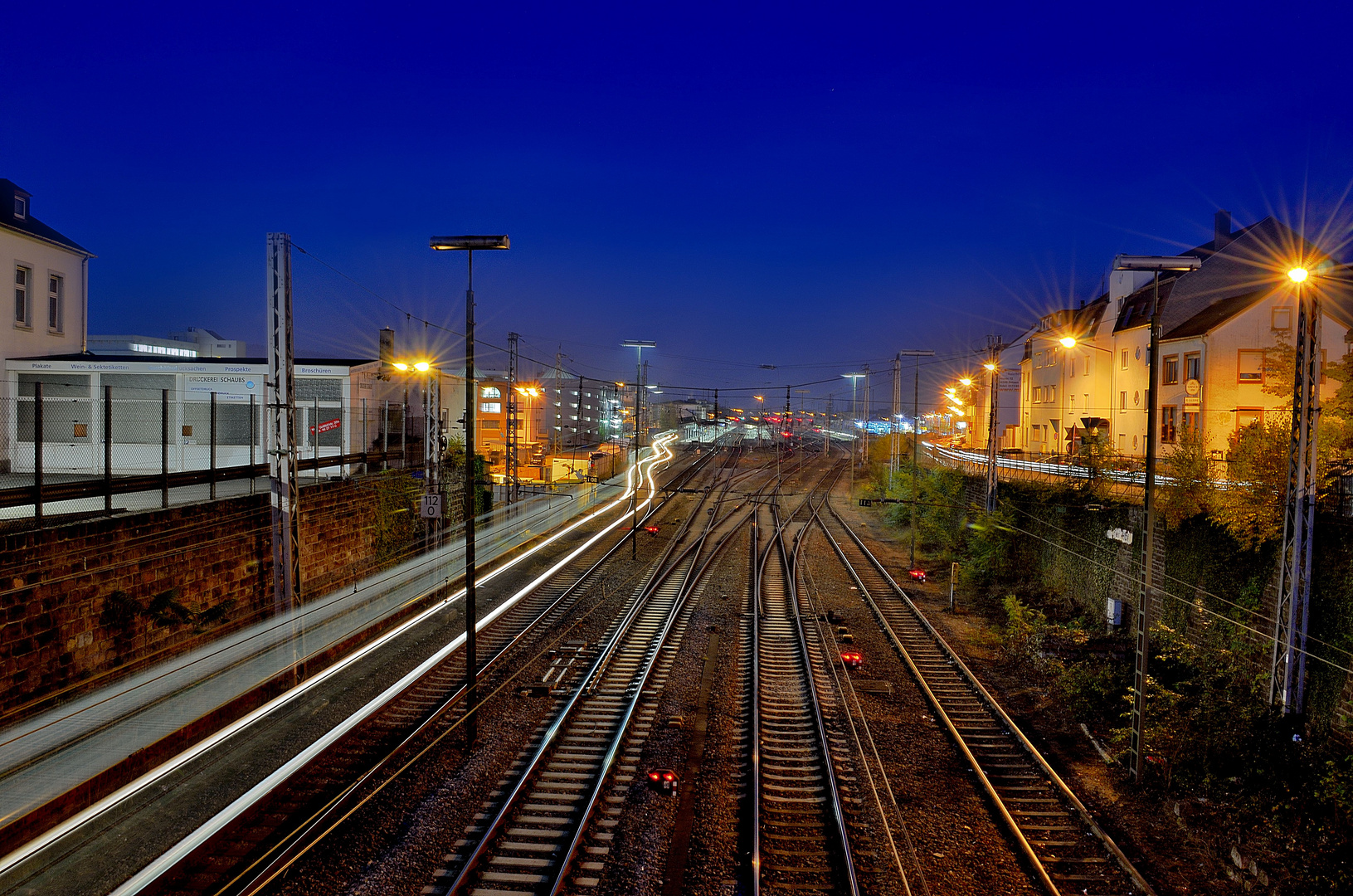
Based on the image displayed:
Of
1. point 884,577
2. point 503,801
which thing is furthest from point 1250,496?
point 503,801

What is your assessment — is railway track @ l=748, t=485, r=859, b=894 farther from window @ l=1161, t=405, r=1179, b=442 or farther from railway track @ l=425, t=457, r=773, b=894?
window @ l=1161, t=405, r=1179, b=442

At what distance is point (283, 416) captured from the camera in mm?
12039

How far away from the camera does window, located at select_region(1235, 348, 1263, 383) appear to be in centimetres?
2389

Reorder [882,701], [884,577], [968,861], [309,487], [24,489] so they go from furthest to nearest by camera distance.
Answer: [884,577] < [309,487] < [882,701] < [24,489] < [968,861]

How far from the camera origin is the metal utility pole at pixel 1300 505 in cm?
927

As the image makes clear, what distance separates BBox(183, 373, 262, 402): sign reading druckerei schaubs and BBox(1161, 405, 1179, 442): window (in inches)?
1101

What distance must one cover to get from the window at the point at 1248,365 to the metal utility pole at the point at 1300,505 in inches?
677

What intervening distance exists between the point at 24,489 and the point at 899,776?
1225cm

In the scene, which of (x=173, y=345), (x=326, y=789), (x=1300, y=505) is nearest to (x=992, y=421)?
(x=1300, y=505)

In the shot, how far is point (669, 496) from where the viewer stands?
40031 mm

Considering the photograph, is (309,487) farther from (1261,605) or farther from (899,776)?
(1261,605)

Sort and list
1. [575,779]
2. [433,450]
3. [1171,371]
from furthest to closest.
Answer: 1. [1171,371]
2. [433,450]
3. [575,779]

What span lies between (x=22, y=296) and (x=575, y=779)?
67.5 feet

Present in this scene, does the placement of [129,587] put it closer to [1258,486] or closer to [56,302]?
[56,302]
